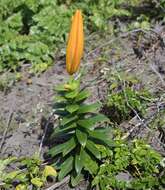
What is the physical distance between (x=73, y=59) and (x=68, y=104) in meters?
0.43

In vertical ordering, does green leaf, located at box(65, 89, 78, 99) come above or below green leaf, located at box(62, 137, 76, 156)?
above

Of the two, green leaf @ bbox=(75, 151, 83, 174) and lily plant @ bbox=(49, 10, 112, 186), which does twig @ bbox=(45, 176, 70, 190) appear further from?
green leaf @ bbox=(75, 151, 83, 174)

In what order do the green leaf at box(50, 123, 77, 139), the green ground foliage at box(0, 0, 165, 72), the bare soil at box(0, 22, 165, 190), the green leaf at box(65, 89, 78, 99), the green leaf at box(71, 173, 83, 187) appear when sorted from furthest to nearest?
the green ground foliage at box(0, 0, 165, 72) → the bare soil at box(0, 22, 165, 190) → the green leaf at box(71, 173, 83, 187) → the green leaf at box(50, 123, 77, 139) → the green leaf at box(65, 89, 78, 99)

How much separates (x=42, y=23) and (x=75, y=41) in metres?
2.23

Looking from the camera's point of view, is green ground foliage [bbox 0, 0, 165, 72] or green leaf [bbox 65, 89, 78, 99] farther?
green ground foliage [bbox 0, 0, 165, 72]

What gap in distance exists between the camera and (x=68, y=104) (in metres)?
3.57

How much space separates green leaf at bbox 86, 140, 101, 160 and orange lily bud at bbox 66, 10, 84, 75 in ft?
2.19

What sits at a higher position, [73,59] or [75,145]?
[73,59]

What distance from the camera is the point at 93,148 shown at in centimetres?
365

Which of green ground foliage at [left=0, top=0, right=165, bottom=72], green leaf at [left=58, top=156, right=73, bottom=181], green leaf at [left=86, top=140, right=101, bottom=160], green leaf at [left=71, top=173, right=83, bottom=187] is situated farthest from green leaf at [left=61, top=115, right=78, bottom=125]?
green ground foliage at [left=0, top=0, right=165, bottom=72]

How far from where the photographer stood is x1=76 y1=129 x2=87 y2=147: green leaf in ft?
11.6

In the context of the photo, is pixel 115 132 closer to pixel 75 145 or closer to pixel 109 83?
pixel 75 145

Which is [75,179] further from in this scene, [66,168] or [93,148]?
[93,148]

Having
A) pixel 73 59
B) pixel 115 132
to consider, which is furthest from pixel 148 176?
pixel 73 59
